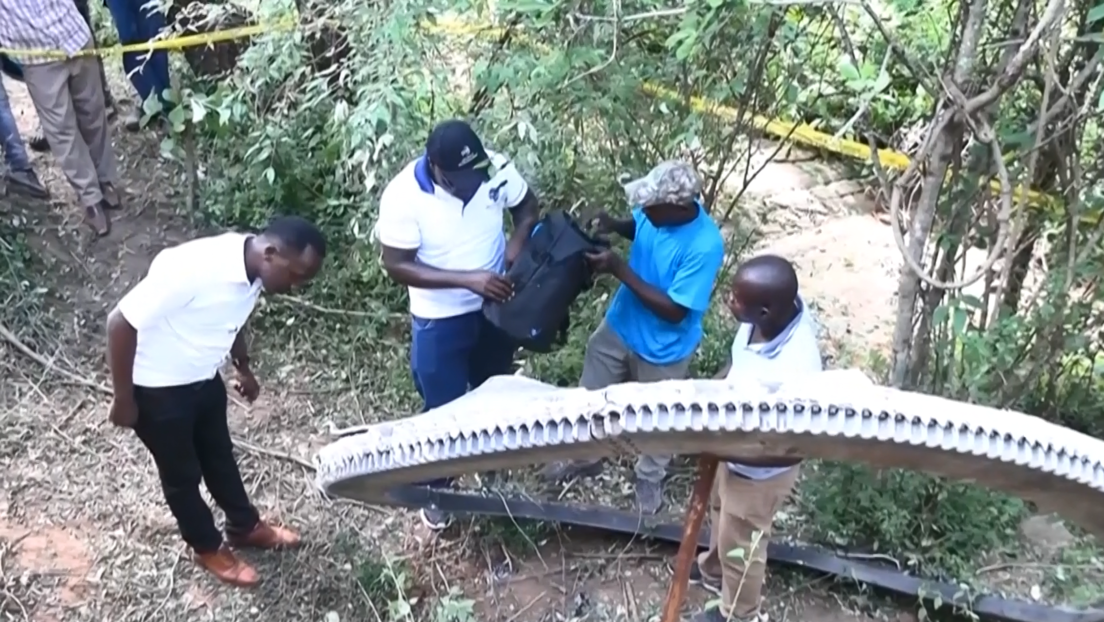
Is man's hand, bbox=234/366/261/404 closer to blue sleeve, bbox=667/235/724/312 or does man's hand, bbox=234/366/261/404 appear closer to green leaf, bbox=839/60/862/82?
blue sleeve, bbox=667/235/724/312

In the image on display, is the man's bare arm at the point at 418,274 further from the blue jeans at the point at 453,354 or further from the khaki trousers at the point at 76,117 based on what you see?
the khaki trousers at the point at 76,117

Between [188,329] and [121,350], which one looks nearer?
[121,350]

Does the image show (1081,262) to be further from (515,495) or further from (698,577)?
(515,495)

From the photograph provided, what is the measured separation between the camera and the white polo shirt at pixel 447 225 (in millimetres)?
3285

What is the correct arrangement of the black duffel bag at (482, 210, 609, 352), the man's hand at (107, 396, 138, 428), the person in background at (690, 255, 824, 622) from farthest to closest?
the black duffel bag at (482, 210, 609, 352) → the man's hand at (107, 396, 138, 428) → the person in background at (690, 255, 824, 622)

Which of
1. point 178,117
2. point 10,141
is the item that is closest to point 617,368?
point 178,117

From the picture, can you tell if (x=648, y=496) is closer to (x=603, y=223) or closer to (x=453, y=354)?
(x=453, y=354)

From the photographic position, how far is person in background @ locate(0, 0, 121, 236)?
4480 mm

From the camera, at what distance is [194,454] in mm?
3219

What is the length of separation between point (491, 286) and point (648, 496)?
45.2 inches

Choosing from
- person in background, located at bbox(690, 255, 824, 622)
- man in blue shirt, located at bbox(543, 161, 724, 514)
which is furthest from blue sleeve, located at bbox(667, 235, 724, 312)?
person in background, located at bbox(690, 255, 824, 622)

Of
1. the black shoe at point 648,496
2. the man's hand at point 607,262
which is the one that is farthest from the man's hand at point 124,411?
the black shoe at point 648,496

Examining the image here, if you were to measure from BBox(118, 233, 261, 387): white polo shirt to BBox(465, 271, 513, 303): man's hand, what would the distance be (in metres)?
0.68

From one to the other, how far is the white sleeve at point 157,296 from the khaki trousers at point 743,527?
1.62 metres
